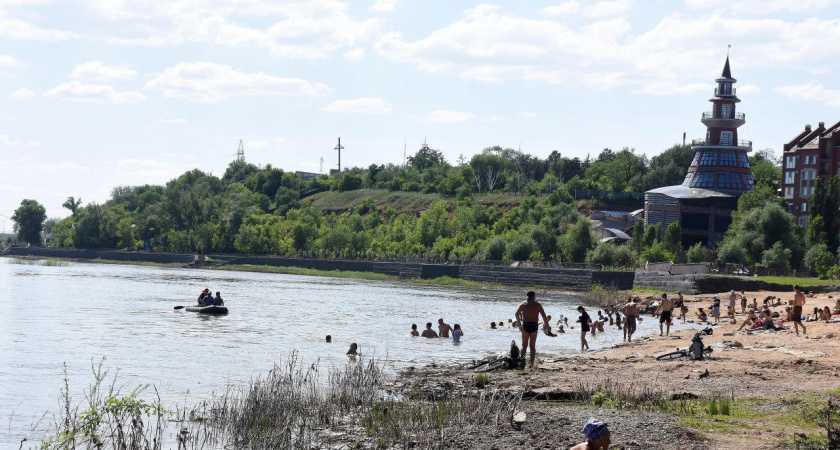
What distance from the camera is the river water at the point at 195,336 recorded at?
25.8 m

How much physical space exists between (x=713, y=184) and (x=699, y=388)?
107 metres

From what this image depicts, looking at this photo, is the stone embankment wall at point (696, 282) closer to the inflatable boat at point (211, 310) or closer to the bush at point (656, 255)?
the bush at point (656, 255)

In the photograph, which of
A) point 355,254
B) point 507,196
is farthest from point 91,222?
point 507,196

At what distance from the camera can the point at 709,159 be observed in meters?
123

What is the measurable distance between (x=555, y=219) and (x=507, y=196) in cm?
4233

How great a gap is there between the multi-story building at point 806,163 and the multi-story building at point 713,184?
17.8 feet

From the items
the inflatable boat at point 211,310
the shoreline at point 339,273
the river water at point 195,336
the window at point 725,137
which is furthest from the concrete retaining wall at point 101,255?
the inflatable boat at point 211,310

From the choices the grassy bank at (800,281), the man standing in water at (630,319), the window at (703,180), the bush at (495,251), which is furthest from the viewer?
the window at (703,180)

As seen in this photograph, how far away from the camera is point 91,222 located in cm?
17350

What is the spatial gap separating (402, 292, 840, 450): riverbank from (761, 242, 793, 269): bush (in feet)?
183

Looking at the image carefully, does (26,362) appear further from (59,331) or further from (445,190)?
(445,190)

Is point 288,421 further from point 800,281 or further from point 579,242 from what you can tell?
point 579,242

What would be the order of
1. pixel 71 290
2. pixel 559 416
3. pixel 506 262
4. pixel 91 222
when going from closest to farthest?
pixel 559 416
pixel 71 290
pixel 506 262
pixel 91 222

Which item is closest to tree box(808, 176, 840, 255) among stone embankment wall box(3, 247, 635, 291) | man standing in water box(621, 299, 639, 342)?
stone embankment wall box(3, 247, 635, 291)
